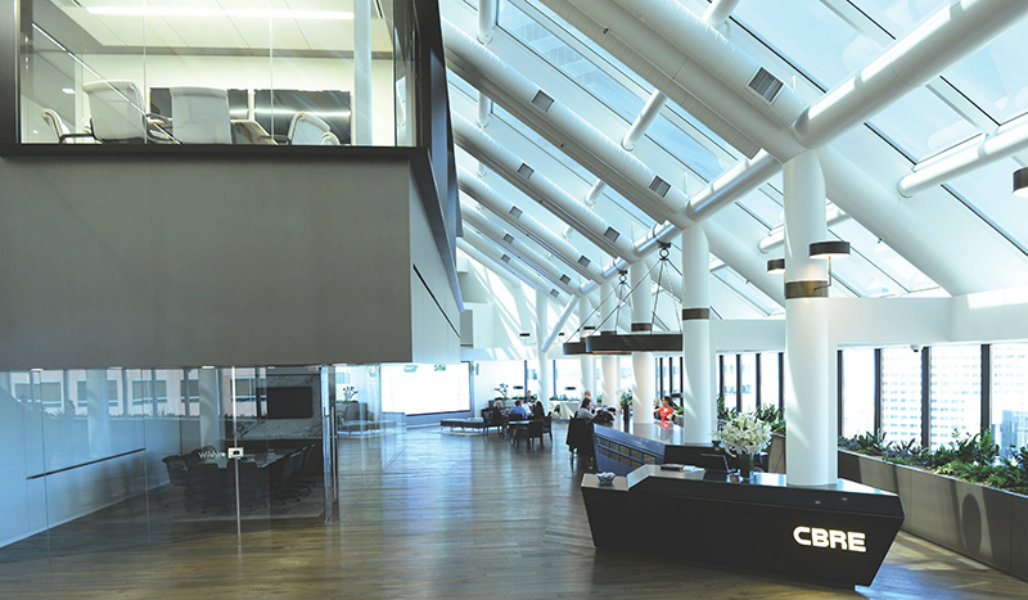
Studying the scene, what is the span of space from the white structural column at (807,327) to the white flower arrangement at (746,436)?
299mm

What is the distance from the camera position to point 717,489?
6.95 m

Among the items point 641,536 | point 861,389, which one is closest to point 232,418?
point 641,536

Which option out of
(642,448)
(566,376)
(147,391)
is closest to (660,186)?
(642,448)

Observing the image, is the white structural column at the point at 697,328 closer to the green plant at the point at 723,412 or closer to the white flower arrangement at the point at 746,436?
the white flower arrangement at the point at 746,436

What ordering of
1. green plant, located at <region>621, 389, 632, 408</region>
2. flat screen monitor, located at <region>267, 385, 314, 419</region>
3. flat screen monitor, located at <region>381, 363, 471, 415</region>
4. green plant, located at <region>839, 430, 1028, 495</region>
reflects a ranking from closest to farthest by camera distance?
green plant, located at <region>839, 430, 1028, 495</region>, flat screen monitor, located at <region>267, 385, 314, 419</region>, green plant, located at <region>621, 389, 632, 408</region>, flat screen monitor, located at <region>381, 363, 471, 415</region>

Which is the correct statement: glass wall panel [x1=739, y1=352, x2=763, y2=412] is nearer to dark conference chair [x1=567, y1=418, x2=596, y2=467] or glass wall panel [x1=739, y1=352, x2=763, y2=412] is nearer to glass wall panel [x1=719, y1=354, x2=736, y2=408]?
glass wall panel [x1=719, y1=354, x2=736, y2=408]

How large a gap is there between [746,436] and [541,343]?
17.3 metres

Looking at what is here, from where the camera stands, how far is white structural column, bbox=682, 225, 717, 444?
10.2 metres

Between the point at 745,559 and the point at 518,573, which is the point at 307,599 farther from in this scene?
the point at 745,559

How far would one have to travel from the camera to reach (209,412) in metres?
9.06

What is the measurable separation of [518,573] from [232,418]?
4428 mm

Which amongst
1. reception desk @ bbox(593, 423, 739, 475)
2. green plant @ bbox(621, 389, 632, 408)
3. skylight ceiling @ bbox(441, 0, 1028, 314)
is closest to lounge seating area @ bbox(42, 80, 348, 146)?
skylight ceiling @ bbox(441, 0, 1028, 314)

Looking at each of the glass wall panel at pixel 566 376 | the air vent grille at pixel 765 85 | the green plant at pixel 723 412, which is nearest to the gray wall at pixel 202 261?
the air vent grille at pixel 765 85

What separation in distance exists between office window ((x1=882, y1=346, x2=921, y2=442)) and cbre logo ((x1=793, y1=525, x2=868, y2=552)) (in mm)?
5633
